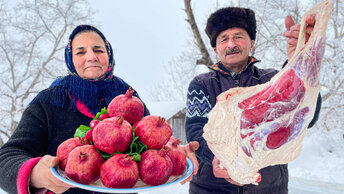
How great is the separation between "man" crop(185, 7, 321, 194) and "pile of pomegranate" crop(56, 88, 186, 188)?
50 cm

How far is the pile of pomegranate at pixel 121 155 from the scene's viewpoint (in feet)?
2.69

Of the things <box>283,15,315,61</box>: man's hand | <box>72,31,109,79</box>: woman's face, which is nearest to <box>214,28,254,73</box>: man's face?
<box>283,15,315,61</box>: man's hand

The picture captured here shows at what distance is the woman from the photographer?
3.68 ft

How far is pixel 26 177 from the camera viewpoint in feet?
3.01

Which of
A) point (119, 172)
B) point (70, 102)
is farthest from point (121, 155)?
point (70, 102)

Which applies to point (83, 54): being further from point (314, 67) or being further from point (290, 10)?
point (290, 10)

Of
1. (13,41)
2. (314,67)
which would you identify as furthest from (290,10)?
(13,41)

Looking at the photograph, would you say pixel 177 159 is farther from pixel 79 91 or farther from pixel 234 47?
pixel 234 47

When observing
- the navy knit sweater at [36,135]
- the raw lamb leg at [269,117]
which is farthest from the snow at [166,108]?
the raw lamb leg at [269,117]

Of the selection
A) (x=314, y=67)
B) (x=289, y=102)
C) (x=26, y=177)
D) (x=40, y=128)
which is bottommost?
(x=26, y=177)

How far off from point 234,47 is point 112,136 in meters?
1.05

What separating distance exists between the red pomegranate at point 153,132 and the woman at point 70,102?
0.25 meters

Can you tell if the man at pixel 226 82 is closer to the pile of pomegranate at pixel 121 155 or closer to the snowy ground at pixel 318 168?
the pile of pomegranate at pixel 121 155

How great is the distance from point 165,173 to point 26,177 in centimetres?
56
